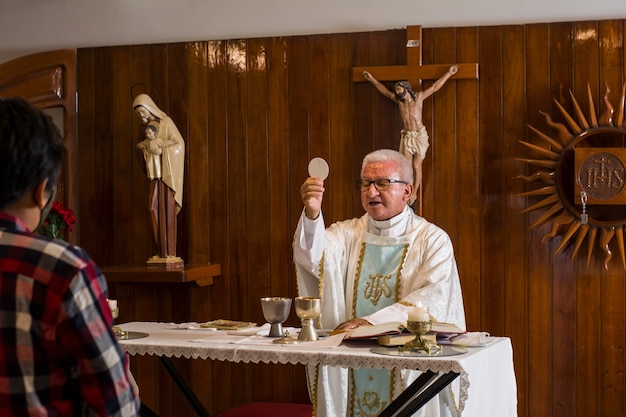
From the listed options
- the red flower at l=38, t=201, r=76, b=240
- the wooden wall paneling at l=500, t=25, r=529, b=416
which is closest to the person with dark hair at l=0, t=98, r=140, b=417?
the red flower at l=38, t=201, r=76, b=240

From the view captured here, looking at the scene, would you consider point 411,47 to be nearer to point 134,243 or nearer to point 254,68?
point 254,68

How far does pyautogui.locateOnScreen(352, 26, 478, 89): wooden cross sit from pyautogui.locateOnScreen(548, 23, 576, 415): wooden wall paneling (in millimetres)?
407

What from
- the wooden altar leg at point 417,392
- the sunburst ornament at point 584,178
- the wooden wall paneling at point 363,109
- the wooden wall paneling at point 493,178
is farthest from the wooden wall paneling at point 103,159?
the wooden altar leg at point 417,392

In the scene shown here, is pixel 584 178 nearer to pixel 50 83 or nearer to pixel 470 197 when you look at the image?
pixel 470 197

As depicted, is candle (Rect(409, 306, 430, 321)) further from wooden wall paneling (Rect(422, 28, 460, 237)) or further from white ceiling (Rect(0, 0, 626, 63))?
white ceiling (Rect(0, 0, 626, 63))

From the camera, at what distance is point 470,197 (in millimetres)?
Answer: 4781

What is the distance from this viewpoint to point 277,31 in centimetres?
507

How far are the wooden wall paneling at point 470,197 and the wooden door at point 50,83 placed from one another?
213 cm

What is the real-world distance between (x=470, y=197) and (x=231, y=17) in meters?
1.62

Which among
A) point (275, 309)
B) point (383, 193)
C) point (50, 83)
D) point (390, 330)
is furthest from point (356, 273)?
point (50, 83)

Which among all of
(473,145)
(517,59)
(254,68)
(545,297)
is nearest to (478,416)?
(545,297)

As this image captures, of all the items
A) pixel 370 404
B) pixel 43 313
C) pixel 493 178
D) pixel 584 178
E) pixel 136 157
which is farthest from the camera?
pixel 136 157

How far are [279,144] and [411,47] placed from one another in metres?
0.86

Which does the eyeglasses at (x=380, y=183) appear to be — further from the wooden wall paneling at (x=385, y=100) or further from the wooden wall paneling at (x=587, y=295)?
the wooden wall paneling at (x=587, y=295)
